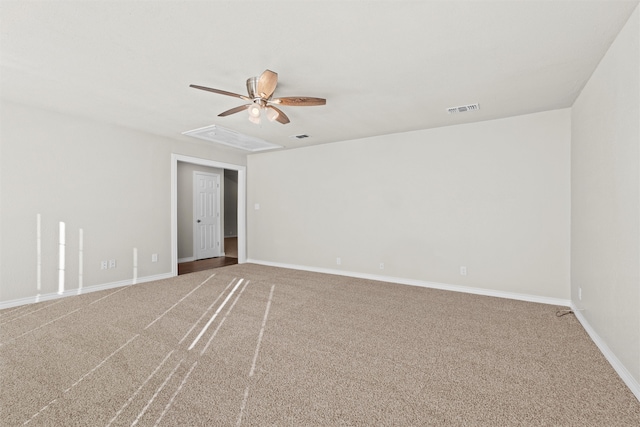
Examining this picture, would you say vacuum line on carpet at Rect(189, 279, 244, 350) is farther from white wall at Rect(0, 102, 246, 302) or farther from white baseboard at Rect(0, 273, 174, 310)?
white wall at Rect(0, 102, 246, 302)

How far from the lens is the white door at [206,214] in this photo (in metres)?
7.18

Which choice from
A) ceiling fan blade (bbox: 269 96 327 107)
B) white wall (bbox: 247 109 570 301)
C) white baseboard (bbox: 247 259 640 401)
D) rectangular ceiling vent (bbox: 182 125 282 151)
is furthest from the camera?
rectangular ceiling vent (bbox: 182 125 282 151)

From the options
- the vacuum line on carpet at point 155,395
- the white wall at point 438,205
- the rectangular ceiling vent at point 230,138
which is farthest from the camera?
the rectangular ceiling vent at point 230,138

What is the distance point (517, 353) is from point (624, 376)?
0.62m

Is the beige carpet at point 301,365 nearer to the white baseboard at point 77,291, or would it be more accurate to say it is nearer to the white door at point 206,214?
the white baseboard at point 77,291

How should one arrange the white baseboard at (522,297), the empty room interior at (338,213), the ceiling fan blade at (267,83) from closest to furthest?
1. the empty room interior at (338,213)
2. the white baseboard at (522,297)
3. the ceiling fan blade at (267,83)

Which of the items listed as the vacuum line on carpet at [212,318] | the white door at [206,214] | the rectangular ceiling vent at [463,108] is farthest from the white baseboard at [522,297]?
the rectangular ceiling vent at [463,108]

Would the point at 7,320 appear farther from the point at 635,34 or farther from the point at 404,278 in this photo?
the point at 635,34

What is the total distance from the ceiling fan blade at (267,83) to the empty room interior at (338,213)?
2 centimetres

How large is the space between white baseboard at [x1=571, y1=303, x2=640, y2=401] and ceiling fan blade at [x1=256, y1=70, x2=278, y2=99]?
3.31 m

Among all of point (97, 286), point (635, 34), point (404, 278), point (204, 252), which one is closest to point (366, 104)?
point (635, 34)

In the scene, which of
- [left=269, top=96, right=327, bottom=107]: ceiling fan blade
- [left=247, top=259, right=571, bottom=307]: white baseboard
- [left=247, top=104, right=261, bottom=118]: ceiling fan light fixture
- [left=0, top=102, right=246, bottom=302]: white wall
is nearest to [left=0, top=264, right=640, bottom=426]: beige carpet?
[left=247, top=259, right=571, bottom=307]: white baseboard

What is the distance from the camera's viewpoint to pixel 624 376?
2062 millimetres

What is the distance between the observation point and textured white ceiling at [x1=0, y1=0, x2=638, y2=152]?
1905mm
